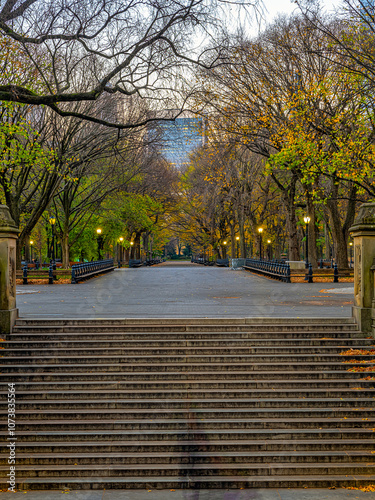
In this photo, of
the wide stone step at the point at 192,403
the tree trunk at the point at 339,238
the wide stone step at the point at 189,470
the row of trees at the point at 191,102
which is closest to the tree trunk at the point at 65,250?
the row of trees at the point at 191,102

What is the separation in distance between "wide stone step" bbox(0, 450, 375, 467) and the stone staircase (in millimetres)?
16

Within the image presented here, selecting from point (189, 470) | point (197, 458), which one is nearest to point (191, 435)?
point (197, 458)

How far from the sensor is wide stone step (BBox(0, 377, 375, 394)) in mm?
9508

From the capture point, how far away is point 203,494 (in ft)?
23.5

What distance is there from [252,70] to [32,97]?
60.1 ft

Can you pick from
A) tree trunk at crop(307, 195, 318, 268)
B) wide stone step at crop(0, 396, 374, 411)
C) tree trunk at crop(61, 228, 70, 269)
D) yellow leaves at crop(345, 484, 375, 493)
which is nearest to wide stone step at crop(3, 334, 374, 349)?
wide stone step at crop(0, 396, 374, 411)

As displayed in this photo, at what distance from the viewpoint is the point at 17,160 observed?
77.2 feet

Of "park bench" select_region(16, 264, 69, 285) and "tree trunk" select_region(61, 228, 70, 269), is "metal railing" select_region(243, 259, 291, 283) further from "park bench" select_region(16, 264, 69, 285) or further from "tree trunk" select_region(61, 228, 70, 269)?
"tree trunk" select_region(61, 228, 70, 269)

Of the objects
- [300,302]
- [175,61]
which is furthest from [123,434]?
[175,61]

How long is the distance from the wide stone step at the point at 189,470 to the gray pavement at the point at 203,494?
35cm

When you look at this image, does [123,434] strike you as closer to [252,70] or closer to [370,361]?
[370,361]

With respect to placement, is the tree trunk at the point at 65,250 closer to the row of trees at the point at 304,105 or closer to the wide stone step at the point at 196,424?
the row of trees at the point at 304,105

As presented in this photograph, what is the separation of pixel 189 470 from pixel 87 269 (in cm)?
2454

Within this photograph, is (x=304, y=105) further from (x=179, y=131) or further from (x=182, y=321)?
(x=182, y=321)
